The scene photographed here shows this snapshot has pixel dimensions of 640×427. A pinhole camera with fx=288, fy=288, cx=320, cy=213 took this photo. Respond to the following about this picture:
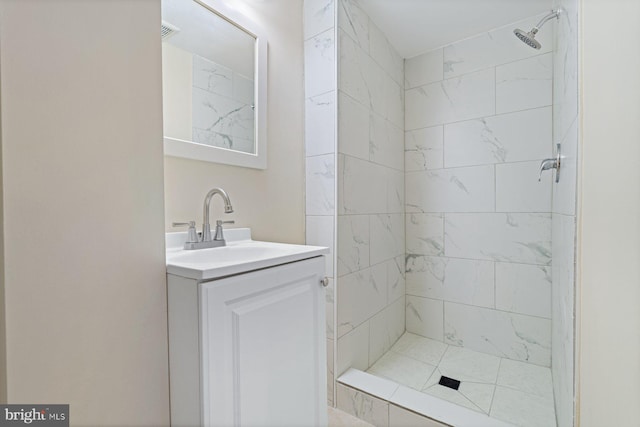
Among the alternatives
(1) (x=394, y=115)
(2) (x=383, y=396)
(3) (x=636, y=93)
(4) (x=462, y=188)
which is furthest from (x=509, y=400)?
(1) (x=394, y=115)

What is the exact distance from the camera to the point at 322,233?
1.64 meters

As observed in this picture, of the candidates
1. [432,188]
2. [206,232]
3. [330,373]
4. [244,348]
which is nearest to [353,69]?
[432,188]

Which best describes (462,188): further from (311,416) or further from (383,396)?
(311,416)

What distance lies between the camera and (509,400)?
5.11 ft

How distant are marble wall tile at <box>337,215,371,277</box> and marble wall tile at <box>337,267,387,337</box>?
0.17 ft

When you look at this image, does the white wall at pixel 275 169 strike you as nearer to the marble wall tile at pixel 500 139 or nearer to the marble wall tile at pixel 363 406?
A: the marble wall tile at pixel 363 406

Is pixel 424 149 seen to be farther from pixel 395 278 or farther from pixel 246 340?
pixel 246 340

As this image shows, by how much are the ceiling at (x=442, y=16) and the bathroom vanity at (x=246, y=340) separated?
174 centimetres

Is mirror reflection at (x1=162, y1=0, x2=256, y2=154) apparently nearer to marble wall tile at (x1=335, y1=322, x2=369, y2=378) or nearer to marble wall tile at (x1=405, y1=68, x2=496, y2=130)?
marble wall tile at (x1=335, y1=322, x2=369, y2=378)

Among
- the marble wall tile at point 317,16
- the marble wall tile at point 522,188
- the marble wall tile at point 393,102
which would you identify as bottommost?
the marble wall tile at point 522,188

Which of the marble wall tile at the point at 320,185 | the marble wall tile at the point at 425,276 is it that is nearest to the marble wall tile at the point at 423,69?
the marble wall tile at the point at 320,185

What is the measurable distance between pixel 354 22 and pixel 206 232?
5.05 ft

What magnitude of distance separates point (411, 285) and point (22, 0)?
2.50 metres

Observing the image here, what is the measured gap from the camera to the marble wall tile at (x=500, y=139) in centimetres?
189
